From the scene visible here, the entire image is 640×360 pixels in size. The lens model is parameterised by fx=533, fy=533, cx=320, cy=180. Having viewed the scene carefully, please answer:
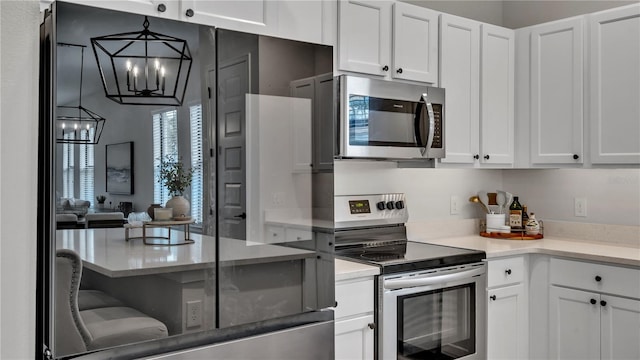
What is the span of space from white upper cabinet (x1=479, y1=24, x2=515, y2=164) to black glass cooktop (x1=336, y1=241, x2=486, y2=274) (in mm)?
703

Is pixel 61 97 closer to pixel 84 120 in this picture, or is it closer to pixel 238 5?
pixel 84 120

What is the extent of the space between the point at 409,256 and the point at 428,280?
0.15 m

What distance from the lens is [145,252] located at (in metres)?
1.50

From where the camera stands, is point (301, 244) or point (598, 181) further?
point (598, 181)

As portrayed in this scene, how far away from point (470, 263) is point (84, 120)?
6.55 feet

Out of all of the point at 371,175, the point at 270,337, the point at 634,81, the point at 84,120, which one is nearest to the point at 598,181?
the point at 634,81

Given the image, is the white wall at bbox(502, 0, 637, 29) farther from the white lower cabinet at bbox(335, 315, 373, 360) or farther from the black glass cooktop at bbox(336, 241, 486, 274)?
the white lower cabinet at bbox(335, 315, 373, 360)

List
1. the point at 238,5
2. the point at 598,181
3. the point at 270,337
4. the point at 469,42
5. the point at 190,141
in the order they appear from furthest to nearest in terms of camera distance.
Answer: the point at 598,181 < the point at 469,42 < the point at 238,5 < the point at 270,337 < the point at 190,141

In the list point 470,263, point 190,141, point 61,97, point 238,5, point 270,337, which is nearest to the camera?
point 61,97

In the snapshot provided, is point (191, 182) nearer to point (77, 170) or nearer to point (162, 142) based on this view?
point (162, 142)

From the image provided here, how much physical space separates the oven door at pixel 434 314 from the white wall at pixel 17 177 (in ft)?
6.82

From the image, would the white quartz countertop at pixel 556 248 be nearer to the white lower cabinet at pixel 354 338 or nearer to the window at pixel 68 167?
the white lower cabinet at pixel 354 338

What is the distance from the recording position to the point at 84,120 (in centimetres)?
138

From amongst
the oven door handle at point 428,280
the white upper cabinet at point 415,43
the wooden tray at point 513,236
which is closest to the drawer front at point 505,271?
the oven door handle at point 428,280
